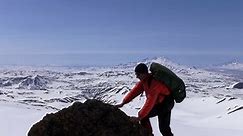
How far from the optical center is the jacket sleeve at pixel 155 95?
10317 millimetres

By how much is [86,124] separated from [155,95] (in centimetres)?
198

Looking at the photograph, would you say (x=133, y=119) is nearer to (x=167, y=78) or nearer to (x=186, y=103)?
(x=167, y=78)

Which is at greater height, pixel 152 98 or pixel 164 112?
pixel 152 98

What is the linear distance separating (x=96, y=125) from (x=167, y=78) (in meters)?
2.28

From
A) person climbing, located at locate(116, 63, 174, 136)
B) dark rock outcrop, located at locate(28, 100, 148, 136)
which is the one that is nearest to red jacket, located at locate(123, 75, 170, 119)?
person climbing, located at locate(116, 63, 174, 136)

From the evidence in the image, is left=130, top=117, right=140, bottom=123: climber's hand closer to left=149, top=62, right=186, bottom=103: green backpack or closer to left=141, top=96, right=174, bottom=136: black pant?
left=141, top=96, right=174, bottom=136: black pant

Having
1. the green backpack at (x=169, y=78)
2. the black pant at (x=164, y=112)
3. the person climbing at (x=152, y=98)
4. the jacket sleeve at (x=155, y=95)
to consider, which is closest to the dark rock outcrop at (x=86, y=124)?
the person climbing at (x=152, y=98)

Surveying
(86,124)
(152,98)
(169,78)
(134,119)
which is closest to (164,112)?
(152,98)

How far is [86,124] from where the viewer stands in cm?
1083

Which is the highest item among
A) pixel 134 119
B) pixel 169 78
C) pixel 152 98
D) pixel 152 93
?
pixel 169 78

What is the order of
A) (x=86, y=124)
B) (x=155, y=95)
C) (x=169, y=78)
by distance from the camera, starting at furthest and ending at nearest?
(x=86, y=124) < (x=155, y=95) < (x=169, y=78)

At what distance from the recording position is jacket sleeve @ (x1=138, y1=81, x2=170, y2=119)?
10.3m

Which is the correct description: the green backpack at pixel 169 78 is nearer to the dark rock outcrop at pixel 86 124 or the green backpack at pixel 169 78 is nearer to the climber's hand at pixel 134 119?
the climber's hand at pixel 134 119

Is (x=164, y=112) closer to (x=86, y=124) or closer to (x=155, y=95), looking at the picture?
(x=155, y=95)
